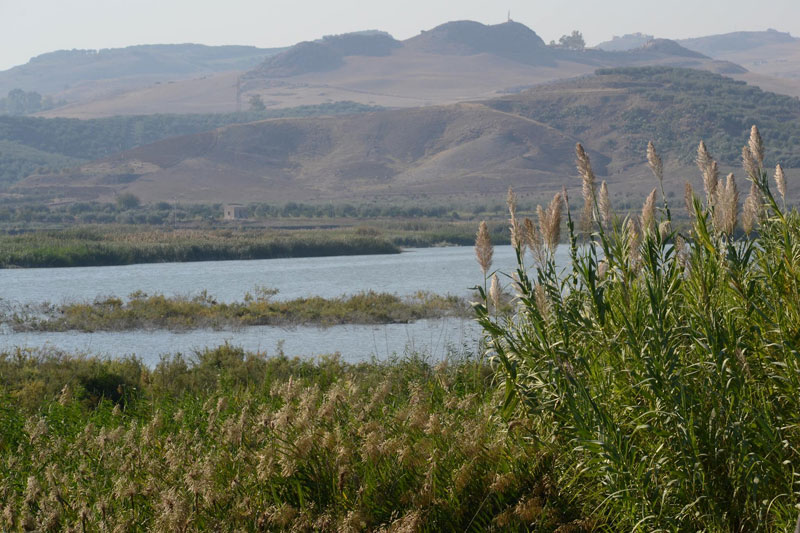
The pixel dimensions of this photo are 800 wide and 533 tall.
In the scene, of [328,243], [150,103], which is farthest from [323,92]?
[328,243]

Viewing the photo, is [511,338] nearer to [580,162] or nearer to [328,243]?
[580,162]

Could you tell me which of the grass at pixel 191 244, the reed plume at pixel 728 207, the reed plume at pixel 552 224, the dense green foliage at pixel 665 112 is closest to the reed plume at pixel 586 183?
the reed plume at pixel 552 224

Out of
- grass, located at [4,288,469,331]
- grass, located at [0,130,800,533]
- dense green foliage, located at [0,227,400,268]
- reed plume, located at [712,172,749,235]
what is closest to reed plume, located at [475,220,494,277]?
grass, located at [0,130,800,533]

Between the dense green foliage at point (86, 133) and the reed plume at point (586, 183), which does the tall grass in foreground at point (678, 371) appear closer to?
the reed plume at point (586, 183)

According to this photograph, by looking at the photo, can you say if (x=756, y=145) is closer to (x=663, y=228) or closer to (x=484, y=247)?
(x=663, y=228)

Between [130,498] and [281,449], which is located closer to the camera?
[130,498]

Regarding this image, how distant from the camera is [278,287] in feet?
92.7

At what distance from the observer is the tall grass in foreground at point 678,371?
4.40 meters

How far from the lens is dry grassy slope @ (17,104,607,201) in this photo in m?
90.3

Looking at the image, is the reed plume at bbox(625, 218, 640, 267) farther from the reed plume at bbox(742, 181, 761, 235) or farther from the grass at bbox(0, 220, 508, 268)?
the grass at bbox(0, 220, 508, 268)

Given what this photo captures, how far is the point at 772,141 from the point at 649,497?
9510cm

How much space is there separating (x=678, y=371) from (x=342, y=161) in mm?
100482

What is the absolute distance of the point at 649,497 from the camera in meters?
4.51

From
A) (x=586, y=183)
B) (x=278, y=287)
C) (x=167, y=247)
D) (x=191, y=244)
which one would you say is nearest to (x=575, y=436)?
(x=586, y=183)
